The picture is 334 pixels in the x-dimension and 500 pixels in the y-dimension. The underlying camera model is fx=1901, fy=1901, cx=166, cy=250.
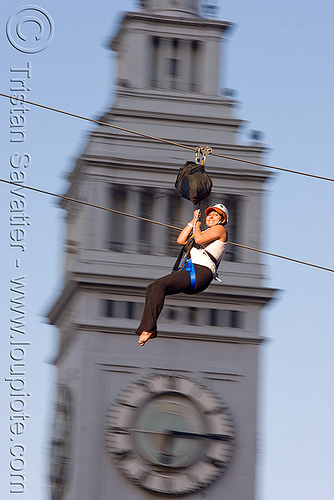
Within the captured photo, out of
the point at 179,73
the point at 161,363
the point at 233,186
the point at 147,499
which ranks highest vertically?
the point at 179,73

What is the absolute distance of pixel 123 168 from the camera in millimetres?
74312

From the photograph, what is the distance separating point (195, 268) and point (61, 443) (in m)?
48.0

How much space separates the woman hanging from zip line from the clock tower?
41.7 metres

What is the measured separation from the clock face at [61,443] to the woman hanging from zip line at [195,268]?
45.5 metres

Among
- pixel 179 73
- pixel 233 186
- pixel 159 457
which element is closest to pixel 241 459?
pixel 159 457

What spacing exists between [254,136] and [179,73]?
656cm

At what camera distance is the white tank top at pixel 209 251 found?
27234 mm

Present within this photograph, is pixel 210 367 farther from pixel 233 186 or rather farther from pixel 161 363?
pixel 233 186

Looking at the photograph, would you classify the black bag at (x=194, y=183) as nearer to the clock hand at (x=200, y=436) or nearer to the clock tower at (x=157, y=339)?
the clock tower at (x=157, y=339)

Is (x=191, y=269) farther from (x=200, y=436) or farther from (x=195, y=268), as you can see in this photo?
(x=200, y=436)

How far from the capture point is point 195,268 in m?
27.2

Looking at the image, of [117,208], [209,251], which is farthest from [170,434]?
[209,251]

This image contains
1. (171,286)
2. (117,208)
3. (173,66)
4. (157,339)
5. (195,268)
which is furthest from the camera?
(173,66)

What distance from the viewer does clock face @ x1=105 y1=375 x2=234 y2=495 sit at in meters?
70.8
